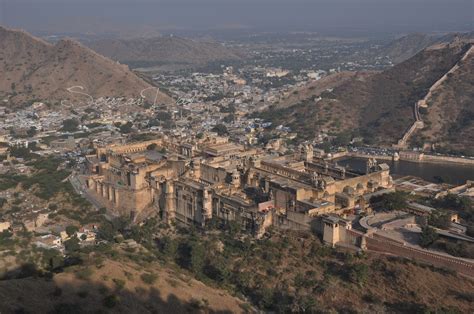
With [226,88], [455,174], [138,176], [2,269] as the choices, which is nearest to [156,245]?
[138,176]

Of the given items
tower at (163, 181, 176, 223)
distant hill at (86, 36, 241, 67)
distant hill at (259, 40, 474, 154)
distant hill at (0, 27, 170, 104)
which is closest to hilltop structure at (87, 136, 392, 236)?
tower at (163, 181, 176, 223)

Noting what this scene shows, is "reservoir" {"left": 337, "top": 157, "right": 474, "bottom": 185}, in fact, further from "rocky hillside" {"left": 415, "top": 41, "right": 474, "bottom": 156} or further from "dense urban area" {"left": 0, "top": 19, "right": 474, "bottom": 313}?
"rocky hillside" {"left": 415, "top": 41, "right": 474, "bottom": 156}

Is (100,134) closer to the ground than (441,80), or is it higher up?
closer to the ground

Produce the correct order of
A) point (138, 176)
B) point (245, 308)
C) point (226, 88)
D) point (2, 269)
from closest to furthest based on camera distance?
point (245, 308)
point (2, 269)
point (138, 176)
point (226, 88)

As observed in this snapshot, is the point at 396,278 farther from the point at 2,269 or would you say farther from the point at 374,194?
the point at 2,269

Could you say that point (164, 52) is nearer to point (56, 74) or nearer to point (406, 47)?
point (406, 47)
